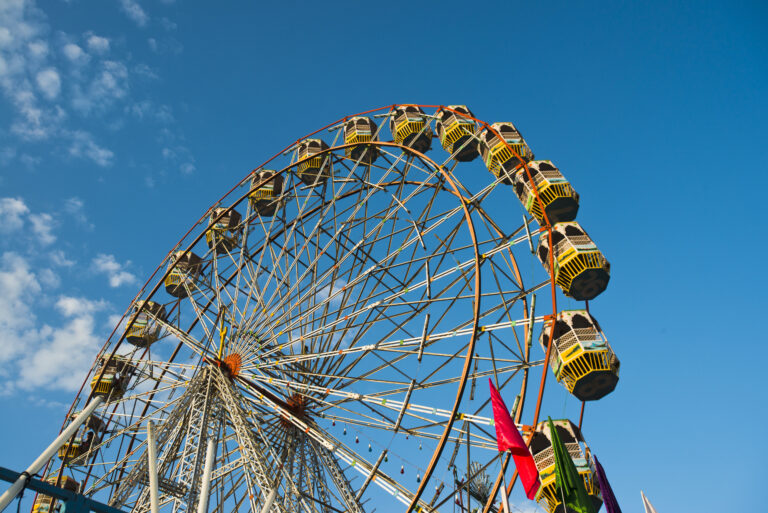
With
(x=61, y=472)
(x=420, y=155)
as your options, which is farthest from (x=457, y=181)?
(x=61, y=472)

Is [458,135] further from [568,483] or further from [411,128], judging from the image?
[568,483]

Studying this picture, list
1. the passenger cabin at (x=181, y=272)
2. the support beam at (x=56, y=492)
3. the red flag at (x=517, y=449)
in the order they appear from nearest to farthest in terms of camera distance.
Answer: the support beam at (x=56, y=492)
the red flag at (x=517, y=449)
the passenger cabin at (x=181, y=272)

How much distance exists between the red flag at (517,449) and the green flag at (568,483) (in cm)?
48

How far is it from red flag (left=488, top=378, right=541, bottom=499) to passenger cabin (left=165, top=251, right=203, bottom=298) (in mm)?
12005

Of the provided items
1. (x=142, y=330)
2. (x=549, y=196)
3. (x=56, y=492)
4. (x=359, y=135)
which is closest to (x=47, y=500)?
(x=142, y=330)

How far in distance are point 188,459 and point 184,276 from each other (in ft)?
25.1

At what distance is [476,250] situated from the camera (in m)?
13.7

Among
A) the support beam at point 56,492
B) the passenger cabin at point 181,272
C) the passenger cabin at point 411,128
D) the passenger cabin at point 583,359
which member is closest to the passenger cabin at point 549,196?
the passenger cabin at point 583,359

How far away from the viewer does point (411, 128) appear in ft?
67.9

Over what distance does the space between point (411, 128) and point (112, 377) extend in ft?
42.7

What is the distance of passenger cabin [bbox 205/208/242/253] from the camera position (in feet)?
70.9

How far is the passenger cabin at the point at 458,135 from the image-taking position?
1952 cm

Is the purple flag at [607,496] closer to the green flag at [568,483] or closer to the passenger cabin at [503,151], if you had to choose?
the green flag at [568,483]

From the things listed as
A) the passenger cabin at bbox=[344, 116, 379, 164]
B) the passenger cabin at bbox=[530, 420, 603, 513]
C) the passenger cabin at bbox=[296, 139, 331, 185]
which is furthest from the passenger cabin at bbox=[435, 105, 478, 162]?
the passenger cabin at bbox=[530, 420, 603, 513]
